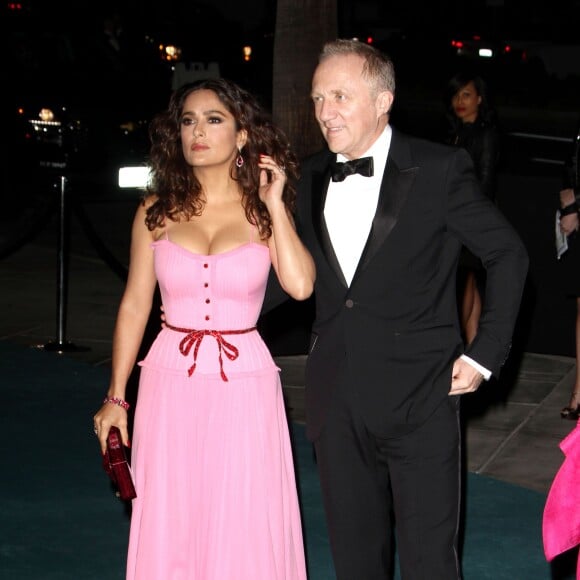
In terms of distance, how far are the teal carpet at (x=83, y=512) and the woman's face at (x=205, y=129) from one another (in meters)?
2.04

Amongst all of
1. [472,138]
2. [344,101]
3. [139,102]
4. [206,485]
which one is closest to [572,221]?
[472,138]

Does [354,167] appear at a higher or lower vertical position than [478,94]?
lower

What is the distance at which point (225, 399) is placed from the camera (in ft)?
14.7

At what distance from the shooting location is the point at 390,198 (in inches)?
167

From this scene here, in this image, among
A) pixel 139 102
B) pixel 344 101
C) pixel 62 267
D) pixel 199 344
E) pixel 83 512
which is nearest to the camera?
pixel 344 101

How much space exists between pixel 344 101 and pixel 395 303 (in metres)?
0.68

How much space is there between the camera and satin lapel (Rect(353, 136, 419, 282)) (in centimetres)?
420

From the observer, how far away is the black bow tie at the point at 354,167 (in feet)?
14.0

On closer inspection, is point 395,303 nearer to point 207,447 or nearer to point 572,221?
point 207,447

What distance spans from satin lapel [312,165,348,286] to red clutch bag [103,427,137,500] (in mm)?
964

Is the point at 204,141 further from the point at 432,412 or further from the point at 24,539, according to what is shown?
the point at 24,539

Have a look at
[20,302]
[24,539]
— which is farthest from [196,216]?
[20,302]

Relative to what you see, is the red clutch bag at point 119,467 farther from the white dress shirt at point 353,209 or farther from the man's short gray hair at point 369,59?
the man's short gray hair at point 369,59

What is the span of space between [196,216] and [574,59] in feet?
161
